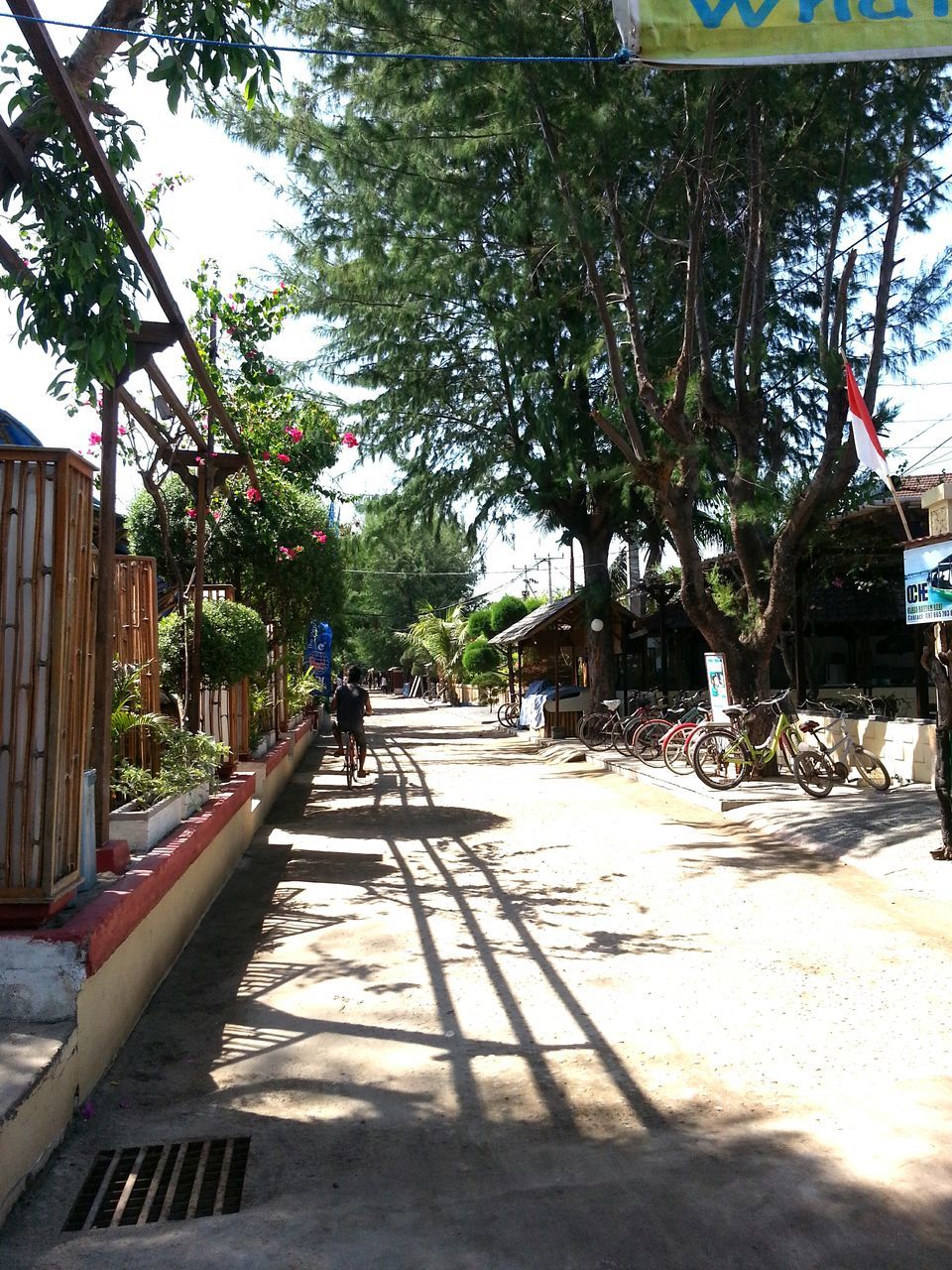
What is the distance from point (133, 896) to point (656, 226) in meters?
12.6

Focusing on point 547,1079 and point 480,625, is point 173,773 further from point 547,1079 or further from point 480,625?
point 480,625

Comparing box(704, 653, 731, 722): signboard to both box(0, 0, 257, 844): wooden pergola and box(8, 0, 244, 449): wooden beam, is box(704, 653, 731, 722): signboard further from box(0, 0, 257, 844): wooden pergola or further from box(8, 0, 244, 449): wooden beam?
box(8, 0, 244, 449): wooden beam

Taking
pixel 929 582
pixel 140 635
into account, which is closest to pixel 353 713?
pixel 140 635

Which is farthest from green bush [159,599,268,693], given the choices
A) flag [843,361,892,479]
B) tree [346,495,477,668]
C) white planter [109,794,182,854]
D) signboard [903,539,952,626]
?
tree [346,495,477,668]

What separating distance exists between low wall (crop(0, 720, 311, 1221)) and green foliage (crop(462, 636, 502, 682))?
35795 millimetres

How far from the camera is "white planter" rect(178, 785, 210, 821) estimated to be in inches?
302

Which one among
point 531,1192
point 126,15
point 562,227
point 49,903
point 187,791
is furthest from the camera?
point 562,227

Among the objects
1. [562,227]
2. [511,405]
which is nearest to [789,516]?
[562,227]

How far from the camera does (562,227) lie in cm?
1300

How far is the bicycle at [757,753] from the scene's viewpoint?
12781mm

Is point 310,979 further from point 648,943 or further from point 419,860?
point 419,860

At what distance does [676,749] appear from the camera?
16.9 metres

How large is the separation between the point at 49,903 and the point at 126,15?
167 inches

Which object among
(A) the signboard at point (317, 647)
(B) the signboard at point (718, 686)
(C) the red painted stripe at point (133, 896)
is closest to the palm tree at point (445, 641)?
(A) the signboard at point (317, 647)
